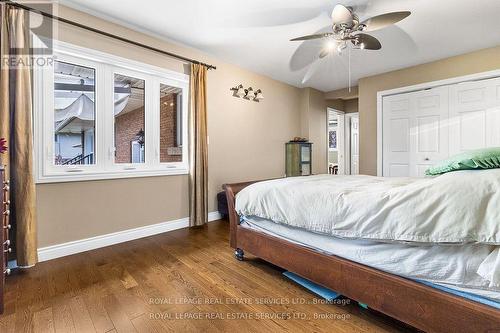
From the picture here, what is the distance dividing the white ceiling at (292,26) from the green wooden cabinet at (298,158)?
1.59 m

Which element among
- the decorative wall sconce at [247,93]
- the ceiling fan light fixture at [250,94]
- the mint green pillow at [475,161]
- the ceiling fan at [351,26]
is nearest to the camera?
the mint green pillow at [475,161]

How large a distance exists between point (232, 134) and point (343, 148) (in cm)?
353

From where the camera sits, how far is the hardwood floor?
146 centimetres

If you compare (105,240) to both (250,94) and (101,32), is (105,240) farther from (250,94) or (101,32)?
(250,94)

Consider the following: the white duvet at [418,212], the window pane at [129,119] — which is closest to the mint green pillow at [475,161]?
the white duvet at [418,212]

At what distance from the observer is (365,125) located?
473 centimetres

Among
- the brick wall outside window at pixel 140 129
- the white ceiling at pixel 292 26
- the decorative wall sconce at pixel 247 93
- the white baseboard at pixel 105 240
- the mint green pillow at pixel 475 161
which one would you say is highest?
the white ceiling at pixel 292 26

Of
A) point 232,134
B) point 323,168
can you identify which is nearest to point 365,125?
point 323,168

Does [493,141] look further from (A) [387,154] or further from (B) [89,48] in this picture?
(B) [89,48]

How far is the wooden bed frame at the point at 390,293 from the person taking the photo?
3.60 feet

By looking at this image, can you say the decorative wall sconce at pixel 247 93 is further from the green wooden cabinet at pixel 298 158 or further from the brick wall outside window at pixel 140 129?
the green wooden cabinet at pixel 298 158

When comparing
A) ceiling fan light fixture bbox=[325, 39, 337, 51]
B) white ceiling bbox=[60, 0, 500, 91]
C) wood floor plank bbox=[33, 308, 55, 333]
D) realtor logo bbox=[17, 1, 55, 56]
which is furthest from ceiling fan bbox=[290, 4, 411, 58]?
wood floor plank bbox=[33, 308, 55, 333]

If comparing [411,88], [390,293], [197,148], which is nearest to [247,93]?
[197,148]

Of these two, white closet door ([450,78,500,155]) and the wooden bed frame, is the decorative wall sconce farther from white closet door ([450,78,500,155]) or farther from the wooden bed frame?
white closet door ([450,78,500,155])
